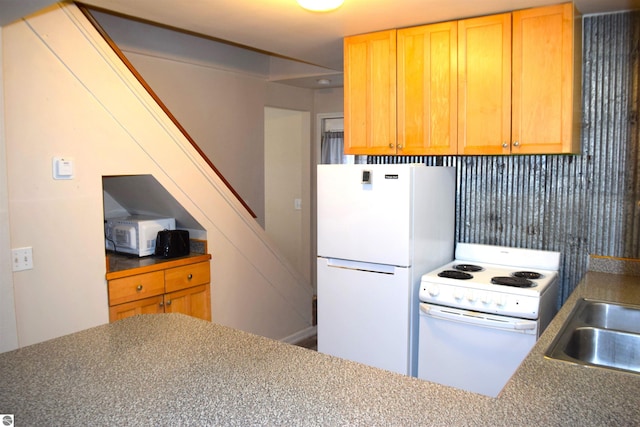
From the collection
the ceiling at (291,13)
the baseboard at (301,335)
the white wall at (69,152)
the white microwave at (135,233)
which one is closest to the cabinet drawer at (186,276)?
the white microwave at (135,233)

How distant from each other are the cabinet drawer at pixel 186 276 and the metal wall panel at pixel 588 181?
180 centimetres

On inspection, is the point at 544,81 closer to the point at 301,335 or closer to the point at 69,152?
the point at 69,152

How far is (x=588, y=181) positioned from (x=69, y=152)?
272cm

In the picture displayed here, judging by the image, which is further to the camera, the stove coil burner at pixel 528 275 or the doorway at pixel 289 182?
the doorway at pixel 289 182

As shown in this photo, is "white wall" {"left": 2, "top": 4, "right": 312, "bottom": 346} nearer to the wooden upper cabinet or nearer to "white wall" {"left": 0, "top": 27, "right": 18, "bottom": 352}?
"white wall" {"left": 0, "top": 27, "right": 18, "bottom": 352}

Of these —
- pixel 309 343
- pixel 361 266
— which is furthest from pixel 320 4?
pixel 309 343

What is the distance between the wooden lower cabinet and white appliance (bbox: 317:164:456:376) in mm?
875

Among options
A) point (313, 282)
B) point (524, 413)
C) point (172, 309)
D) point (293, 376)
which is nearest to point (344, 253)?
point (172, 309)

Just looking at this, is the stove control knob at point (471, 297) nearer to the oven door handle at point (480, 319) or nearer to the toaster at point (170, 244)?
the oven door handle at point (480, 319)

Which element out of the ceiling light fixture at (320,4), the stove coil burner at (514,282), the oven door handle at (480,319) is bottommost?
the oven door handle at (480,319)

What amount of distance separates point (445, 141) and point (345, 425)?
78.4 inches

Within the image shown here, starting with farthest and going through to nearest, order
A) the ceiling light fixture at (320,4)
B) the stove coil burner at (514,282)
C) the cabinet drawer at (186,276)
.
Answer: the cabinet drawer at (186,276), the stove coil burner at (514,282), the ceiling light fixture at (320,4)

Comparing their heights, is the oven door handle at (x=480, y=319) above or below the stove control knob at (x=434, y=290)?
below

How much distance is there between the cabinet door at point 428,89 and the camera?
2.73 m
